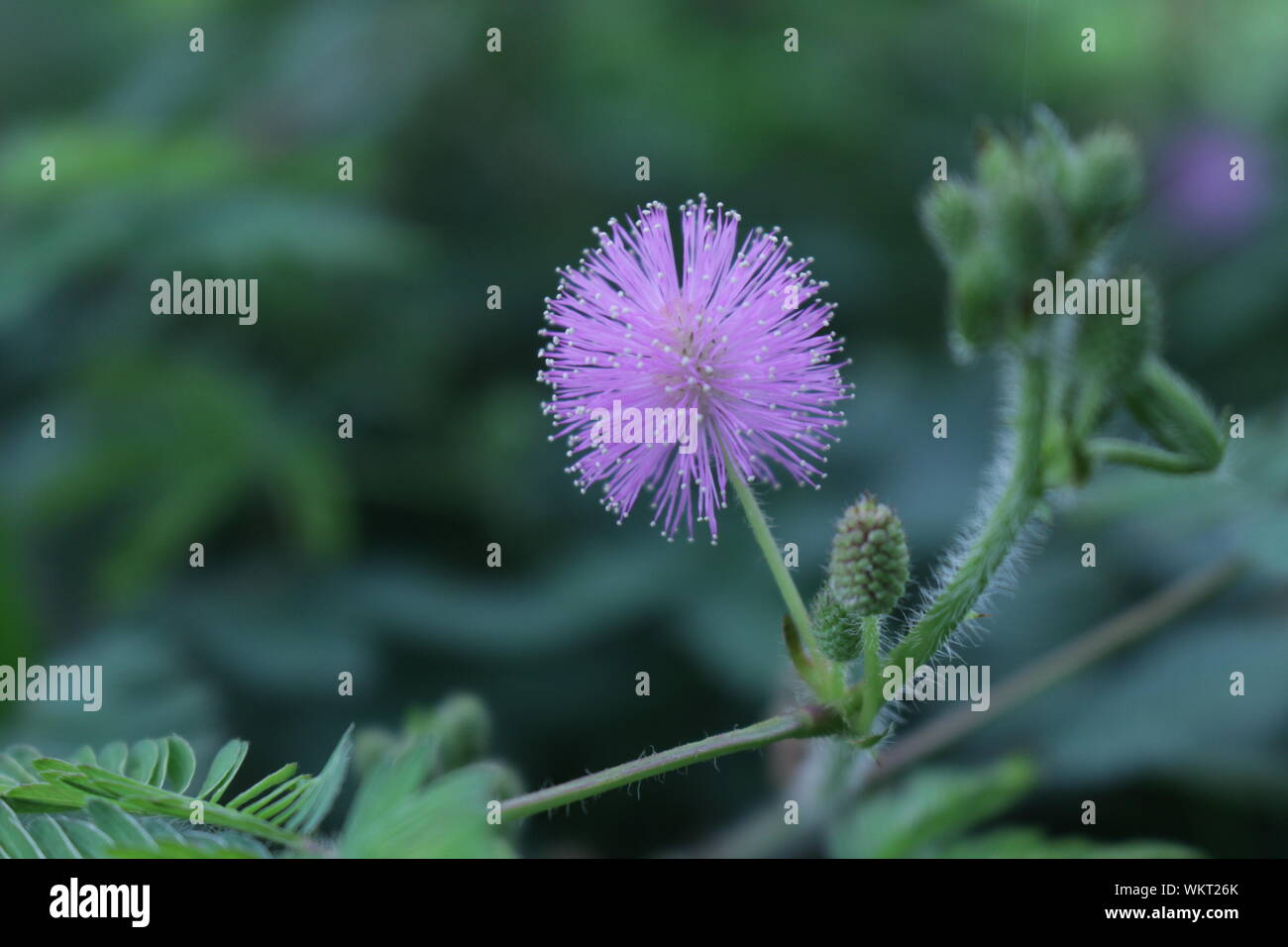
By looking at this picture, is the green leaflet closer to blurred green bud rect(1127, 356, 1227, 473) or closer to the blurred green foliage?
the blurred green foliage

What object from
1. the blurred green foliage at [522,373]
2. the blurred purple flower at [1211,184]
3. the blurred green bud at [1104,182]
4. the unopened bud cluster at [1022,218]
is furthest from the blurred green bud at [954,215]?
the blurred purple flower at [1211,184]

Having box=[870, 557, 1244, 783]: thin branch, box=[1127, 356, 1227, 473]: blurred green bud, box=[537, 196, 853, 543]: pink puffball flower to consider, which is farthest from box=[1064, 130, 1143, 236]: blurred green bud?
box=[870, 557, 1244, 783]: thin branch

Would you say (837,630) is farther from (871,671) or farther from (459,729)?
(459,729)

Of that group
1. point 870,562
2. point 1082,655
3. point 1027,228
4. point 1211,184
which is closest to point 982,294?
point 1027,228

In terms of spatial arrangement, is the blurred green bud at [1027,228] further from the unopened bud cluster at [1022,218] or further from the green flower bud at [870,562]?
the green flower bud at [870,562]

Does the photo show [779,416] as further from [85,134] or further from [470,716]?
[85,134]
